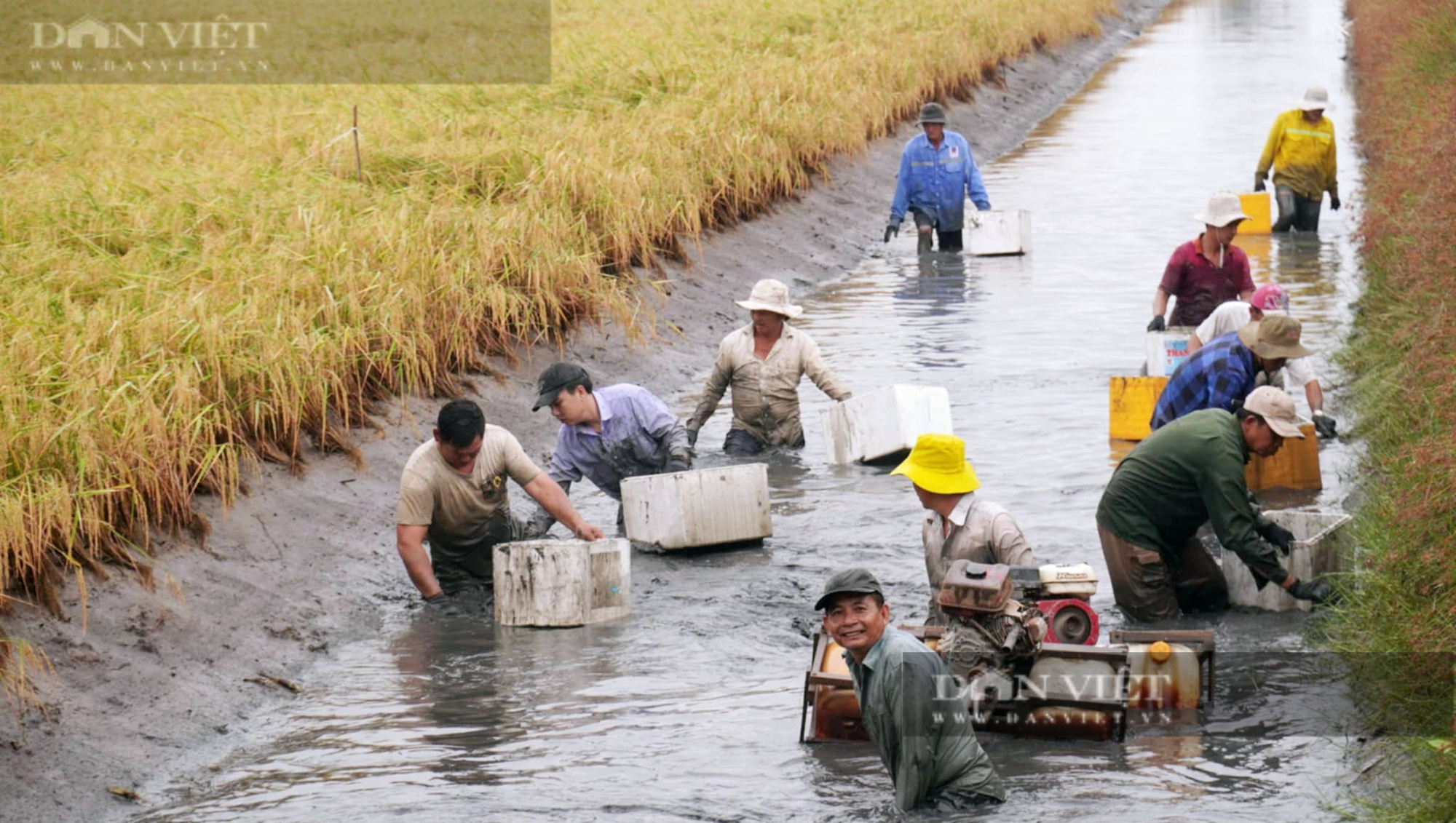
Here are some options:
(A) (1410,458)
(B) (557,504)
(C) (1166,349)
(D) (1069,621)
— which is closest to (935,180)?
(C) (1166,349)

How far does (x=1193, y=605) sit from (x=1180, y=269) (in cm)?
402

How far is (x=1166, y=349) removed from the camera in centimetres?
1191

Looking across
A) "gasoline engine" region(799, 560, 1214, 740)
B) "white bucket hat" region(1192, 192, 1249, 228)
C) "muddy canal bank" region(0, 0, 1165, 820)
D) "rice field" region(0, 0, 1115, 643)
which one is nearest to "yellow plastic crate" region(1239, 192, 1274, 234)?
"rice field" region(0, 0, 1115, 643)

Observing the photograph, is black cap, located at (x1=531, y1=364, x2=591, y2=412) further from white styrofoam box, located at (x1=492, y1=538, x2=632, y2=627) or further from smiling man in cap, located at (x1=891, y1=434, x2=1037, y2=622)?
smiling man in cap, located at (x1=891, y1=434, x2=1037, y2=622)

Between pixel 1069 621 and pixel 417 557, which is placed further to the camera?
pixel 417 557

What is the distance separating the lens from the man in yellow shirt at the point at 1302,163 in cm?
1800

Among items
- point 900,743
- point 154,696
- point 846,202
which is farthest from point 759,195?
point 900,743

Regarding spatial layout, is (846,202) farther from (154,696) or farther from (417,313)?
(154,696)

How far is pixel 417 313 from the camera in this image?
11727 millimetres

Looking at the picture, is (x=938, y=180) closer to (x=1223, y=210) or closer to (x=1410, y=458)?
(x=1223, y=210)
